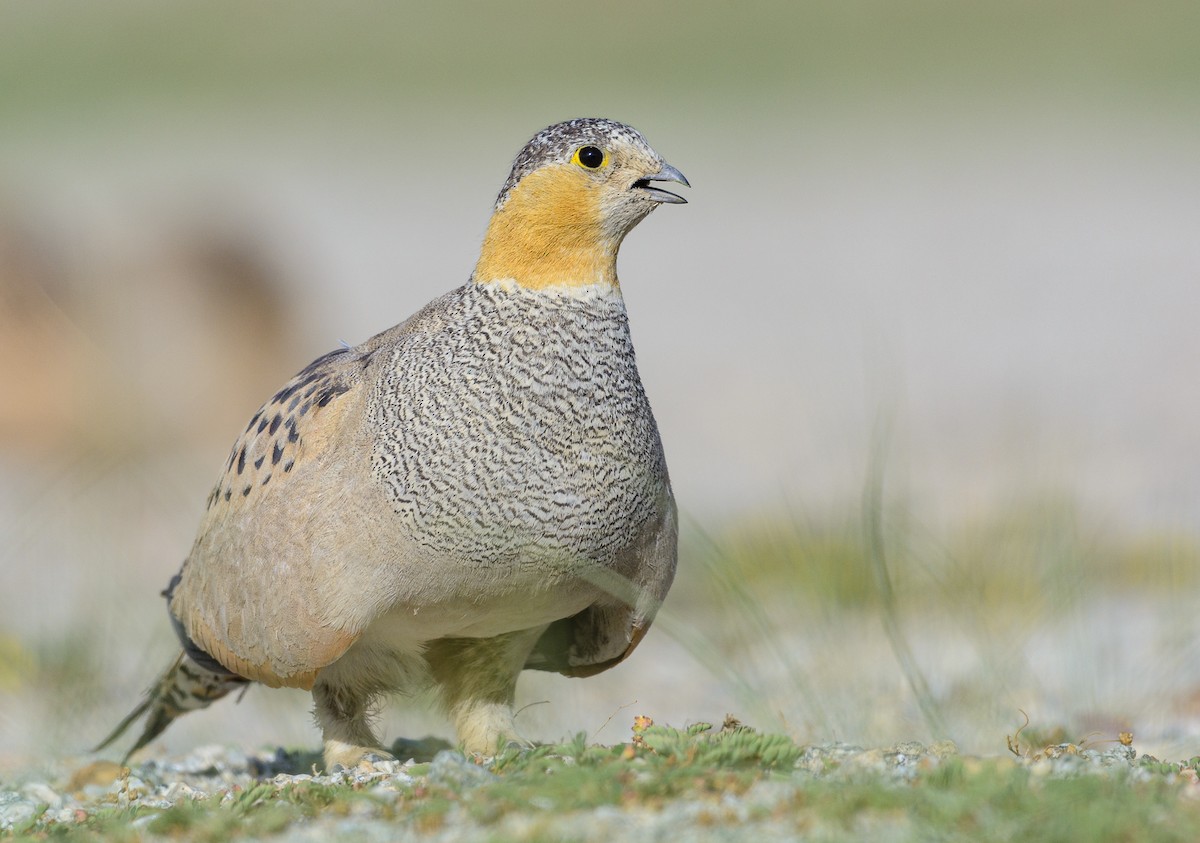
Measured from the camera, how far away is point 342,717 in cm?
614

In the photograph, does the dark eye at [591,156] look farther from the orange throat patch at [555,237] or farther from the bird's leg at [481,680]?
the bird's leg at [481,680]

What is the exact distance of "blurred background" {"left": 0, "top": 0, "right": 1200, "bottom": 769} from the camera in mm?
7512

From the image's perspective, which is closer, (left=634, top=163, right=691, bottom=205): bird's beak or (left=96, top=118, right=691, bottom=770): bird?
(left=96, top=118, right=691, bottom=770): bird

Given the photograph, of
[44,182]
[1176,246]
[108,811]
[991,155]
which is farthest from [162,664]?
[991,155]

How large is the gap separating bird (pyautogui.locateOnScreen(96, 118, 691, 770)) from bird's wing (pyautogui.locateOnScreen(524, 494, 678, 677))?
1 centimetres

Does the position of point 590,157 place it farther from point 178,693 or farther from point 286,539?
point 178,693

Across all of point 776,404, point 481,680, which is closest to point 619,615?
point 481,680

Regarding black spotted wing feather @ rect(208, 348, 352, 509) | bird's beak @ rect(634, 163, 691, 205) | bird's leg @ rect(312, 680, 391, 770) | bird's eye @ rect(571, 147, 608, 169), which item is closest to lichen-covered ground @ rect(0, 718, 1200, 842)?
bird's leg @ rect(312, 680, 391, 770)

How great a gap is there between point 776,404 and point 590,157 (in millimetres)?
9793

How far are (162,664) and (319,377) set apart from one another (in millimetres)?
2568

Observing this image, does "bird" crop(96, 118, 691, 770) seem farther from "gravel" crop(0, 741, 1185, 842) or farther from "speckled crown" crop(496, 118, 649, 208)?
"gravel" crop(0, 741, 1185, 842)

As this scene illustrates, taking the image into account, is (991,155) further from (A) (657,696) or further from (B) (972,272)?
(A) (657,696)

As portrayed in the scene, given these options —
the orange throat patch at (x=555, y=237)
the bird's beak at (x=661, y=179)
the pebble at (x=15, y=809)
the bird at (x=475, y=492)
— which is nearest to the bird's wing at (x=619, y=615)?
the bird at (x=475, y=492)

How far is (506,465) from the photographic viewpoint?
5391 millimetres
